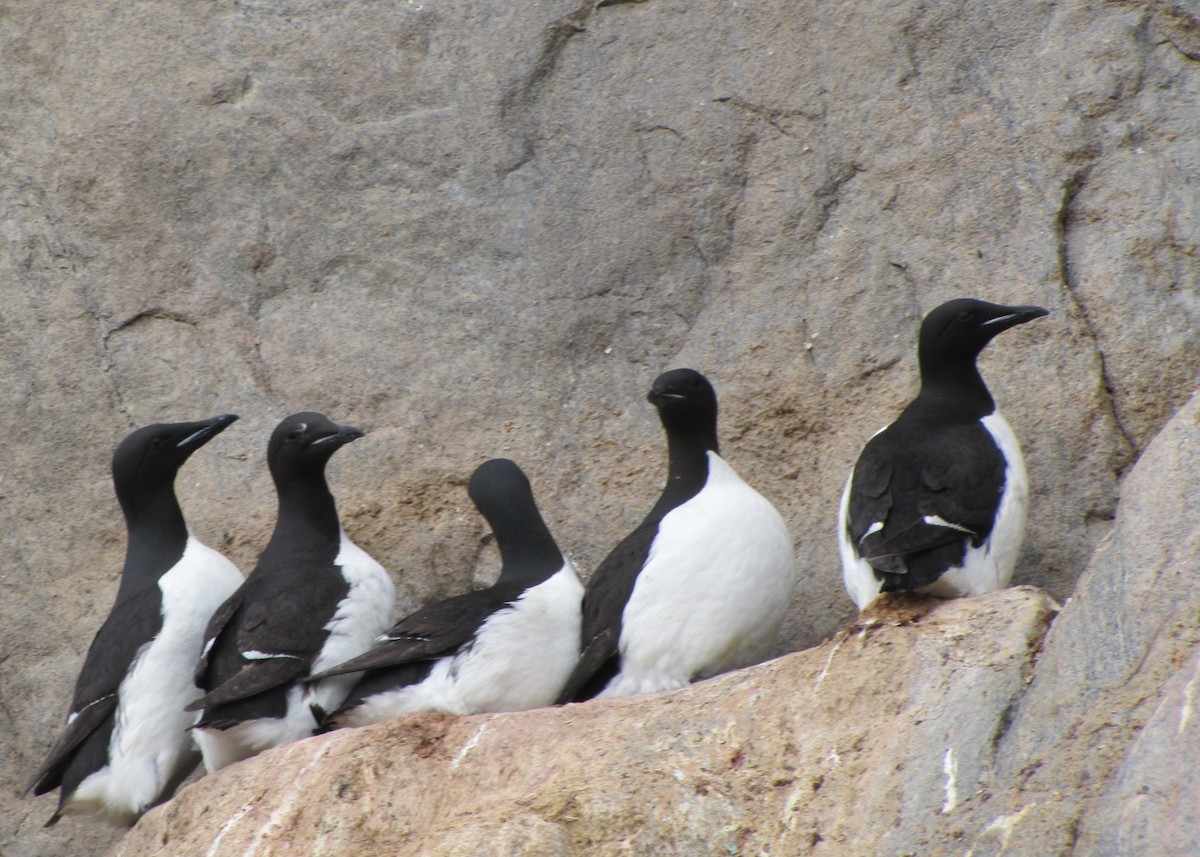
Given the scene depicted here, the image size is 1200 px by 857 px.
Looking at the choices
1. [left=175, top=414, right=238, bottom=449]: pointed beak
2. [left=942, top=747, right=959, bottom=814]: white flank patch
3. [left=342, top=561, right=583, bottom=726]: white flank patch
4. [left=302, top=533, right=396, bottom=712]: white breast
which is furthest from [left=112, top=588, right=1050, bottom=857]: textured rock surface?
[left=175, top=414, right=238, bottom=449]: pointed beak

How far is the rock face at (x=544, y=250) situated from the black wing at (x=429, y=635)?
0.86 m

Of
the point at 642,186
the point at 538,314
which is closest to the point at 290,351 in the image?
the point at 538,314

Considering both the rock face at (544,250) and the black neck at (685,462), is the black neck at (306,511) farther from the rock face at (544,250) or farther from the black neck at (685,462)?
the black neck at (685,462)

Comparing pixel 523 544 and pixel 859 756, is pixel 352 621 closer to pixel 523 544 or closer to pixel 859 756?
pixel 523 544

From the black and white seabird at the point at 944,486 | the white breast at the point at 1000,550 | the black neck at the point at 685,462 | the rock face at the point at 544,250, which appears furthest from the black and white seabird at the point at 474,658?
the white breast at the point at 1000,550

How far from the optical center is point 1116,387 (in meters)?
5.35

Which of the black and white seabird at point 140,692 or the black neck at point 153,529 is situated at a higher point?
the black neck at point 153,529

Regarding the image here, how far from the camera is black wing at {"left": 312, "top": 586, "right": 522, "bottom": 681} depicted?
187 inches

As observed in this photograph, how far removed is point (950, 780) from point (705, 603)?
4.26 feet

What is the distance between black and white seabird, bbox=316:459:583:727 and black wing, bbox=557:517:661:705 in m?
0.07

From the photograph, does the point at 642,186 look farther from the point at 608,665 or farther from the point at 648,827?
the point at 648,827

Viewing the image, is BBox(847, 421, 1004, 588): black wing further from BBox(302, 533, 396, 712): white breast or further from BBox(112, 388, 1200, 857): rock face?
BBox(302, 533, 396, 712): white breast

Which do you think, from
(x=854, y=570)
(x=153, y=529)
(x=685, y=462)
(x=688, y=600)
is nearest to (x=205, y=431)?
(x=153, y=529)

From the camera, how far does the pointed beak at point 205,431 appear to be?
5.37 metres
